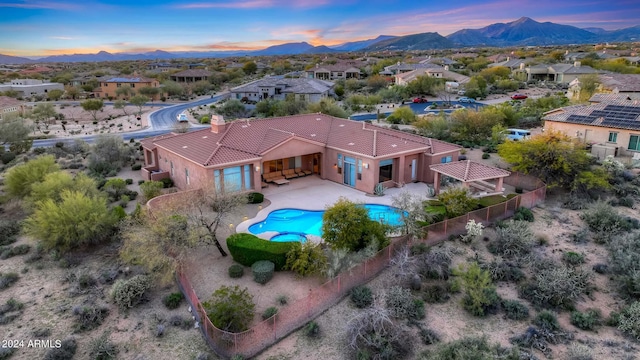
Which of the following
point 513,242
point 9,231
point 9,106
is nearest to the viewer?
point 513,242

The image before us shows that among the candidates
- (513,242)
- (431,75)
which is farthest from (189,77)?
(513,242)

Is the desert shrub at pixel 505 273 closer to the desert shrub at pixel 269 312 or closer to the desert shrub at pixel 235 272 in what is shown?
the desert shrub at pixel 269 312

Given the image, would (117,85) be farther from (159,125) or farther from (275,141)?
(275,141)

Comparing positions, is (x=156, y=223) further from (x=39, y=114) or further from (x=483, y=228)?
(x=39, y=114)

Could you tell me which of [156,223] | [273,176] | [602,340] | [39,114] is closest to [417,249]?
[602,340]

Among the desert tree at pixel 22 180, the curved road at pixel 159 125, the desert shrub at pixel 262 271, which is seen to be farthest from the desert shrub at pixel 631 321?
the curved road at pixel 159 125

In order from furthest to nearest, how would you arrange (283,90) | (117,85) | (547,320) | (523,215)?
(117,85) < (283,90) < (523,215) < (547,320)

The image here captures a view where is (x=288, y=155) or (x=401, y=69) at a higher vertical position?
(x=401, y=69)
